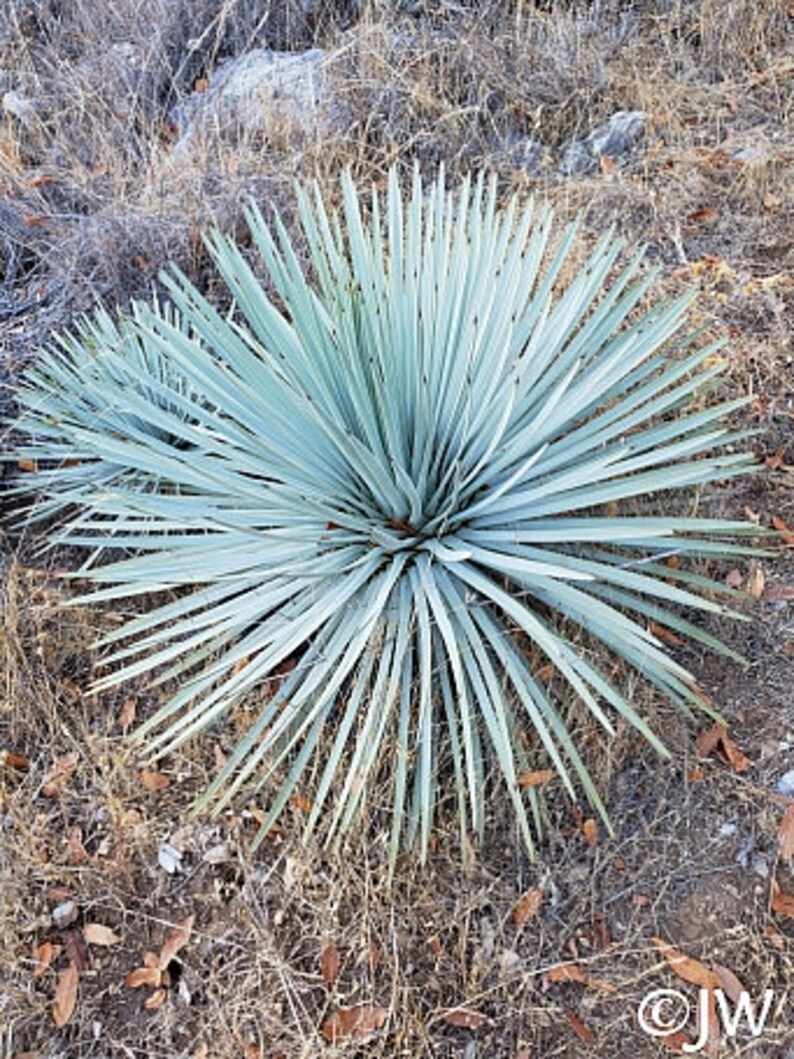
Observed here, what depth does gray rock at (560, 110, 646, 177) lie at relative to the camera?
4.02 m

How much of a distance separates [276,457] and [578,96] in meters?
2.70

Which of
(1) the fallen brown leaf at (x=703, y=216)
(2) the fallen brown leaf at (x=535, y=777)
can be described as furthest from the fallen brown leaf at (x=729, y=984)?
(1) the fallen brown leaf at (x=703, y=216)

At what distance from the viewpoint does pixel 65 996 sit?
212 cm

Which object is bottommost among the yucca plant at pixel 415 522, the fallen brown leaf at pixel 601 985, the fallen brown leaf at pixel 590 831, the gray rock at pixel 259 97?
the fallen brown leaf at pixel 601 985

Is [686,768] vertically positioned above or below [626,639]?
below

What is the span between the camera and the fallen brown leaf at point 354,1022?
1967 millimetres

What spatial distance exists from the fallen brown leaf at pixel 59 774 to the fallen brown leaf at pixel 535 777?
1.06 meters

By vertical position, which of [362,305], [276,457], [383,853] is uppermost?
[362,305]

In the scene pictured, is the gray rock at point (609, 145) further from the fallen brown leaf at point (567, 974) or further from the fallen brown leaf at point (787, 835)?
the fallen brown leaf at point (567, 974)

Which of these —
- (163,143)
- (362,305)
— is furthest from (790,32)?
(362,305)

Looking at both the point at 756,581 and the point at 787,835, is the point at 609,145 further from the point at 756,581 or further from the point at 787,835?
the point at 787,835

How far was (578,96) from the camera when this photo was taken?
14.1 ft

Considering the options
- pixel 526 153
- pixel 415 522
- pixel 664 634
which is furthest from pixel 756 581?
pixel 526 153

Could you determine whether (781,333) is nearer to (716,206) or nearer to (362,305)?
(716,206)
